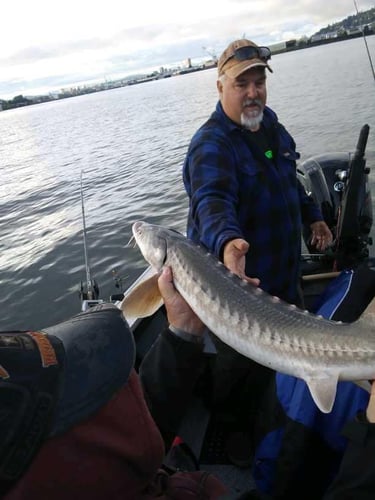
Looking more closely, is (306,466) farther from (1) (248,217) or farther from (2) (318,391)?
(1) (248,217)

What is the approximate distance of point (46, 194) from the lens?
14789mm

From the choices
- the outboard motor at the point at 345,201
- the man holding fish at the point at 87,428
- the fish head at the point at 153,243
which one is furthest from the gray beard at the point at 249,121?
the man holding fish at the point at 87,428

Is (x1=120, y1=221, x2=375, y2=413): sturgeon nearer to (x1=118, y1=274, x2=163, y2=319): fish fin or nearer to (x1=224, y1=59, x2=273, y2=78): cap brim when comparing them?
(x1=118, y1=274, x2=163, y2=319): fish fin

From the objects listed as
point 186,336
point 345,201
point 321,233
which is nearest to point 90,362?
point 186,336

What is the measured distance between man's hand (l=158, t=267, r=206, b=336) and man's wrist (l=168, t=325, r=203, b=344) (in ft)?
0.15

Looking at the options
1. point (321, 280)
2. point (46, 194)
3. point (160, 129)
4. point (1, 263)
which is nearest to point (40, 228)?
point (1, 263)

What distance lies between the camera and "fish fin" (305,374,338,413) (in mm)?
1704

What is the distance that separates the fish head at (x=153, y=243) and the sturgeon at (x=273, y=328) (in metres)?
0.04

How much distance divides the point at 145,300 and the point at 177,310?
0.48 metres

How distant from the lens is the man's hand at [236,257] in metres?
2.11

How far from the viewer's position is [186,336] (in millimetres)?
1771

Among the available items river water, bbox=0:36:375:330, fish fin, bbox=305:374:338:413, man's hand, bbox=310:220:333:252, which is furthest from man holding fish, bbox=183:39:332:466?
river water, bbox=0:36:375:330

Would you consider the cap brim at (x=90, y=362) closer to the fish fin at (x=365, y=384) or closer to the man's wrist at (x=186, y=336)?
the man's wrist at (x=186, y=336)

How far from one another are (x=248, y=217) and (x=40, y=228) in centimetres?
956
